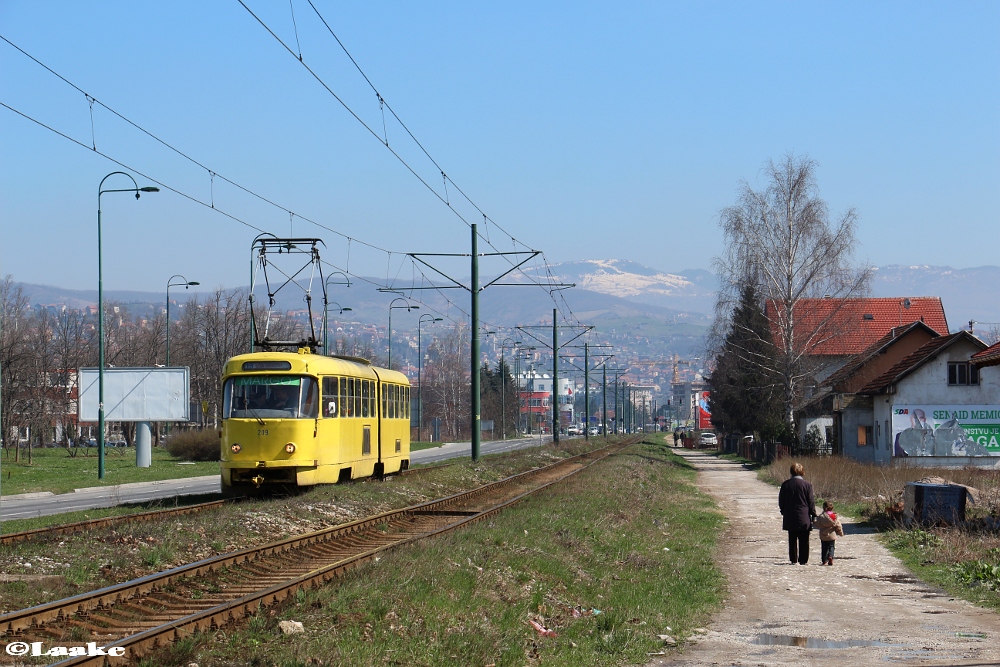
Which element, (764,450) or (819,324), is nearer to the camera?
(819,324)

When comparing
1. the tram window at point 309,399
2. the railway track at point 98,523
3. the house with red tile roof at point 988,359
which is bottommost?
the railway track at point 98,523

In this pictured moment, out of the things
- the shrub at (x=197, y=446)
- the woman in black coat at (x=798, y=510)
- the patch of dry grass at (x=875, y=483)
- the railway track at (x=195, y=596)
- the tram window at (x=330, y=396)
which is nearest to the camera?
the railway track at (x=195, y=596)

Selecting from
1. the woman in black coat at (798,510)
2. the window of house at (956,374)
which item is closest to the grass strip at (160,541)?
the woman in black coat at (798,510)

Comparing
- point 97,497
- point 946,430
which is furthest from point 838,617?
point 946,430

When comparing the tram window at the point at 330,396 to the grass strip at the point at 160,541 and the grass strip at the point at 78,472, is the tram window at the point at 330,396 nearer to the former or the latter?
the grass strip at the point at 160,541

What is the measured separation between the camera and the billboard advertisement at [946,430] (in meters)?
44.3

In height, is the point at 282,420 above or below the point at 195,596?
above

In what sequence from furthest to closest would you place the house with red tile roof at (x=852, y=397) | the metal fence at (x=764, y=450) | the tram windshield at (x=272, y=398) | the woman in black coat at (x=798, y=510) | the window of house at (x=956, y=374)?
the house with red tile roof at (x=852, y=397) < the metal fence at (x=764, y=450) < the window of house at (x=956, y=374) < the tram windshield at (x=272, y=398) < the woman in black coat at (x=798, y=510)

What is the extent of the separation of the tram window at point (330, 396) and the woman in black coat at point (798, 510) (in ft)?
32.5

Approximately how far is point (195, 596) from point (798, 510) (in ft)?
28.6

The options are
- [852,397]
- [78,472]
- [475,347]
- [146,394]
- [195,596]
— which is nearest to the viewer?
[195,596]

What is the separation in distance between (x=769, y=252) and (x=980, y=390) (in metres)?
10.3

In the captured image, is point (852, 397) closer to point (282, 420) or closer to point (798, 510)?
point (282, 420)

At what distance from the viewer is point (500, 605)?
11219mm
